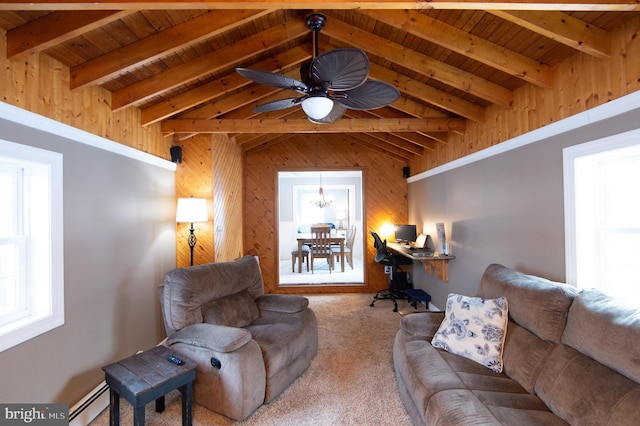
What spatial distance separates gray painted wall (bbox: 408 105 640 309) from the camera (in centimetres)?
215

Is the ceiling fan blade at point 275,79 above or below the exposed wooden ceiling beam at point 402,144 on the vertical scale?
below

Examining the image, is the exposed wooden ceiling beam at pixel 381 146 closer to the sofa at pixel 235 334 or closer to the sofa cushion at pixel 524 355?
the sofa at pixel 235 334

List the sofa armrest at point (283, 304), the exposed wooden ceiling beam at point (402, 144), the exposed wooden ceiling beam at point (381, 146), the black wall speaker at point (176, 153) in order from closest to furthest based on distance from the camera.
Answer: the sofa armrest at point (283, 304), the black wall speaker at point (176, 153), the exposed wooden ceiling beam at point (402, 144), the exposed wooden ceiling beam at point (381, 146)

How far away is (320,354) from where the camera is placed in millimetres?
2998

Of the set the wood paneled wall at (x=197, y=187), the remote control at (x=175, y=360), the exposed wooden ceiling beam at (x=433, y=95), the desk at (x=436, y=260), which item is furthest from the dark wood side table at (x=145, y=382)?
the exposed wooden ceiling beam at (x=433, y=95)

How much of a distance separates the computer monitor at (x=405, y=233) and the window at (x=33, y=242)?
4.36 metres

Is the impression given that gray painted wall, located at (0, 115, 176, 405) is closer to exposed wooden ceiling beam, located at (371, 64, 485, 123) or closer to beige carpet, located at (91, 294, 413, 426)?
beige carpet, located at (91, 294, 413, 426)

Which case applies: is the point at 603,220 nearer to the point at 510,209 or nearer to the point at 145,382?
the point at 510,209

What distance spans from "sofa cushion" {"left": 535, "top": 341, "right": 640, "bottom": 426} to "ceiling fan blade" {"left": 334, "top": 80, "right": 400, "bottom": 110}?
1867mm

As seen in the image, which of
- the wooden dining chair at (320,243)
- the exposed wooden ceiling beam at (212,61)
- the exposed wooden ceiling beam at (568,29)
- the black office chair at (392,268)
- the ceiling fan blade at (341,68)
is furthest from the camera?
the wooden dining chair at (320,243)

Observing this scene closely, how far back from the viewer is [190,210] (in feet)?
10.8

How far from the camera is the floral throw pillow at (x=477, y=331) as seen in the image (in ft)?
6.39

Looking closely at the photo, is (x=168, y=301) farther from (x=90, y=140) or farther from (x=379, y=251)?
(x=379, y=251)

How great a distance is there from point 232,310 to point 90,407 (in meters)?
1.14
